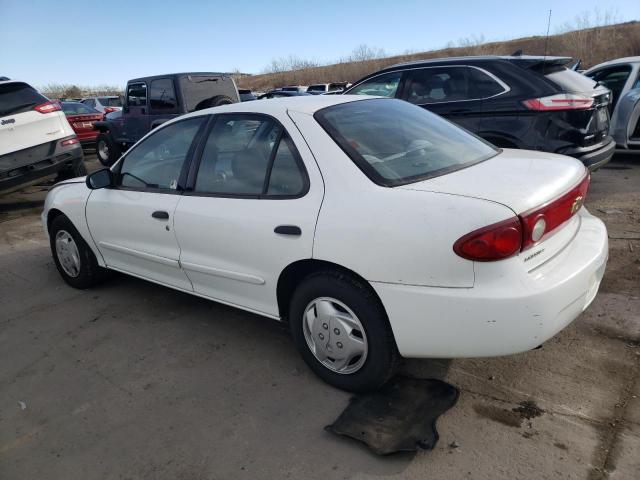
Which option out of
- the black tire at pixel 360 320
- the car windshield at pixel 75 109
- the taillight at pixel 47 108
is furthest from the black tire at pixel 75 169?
the black tire at pixel 360 320

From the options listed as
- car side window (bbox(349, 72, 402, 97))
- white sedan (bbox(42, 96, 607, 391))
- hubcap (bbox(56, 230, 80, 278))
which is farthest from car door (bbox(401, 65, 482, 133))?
hubcap (bbox(56, 230, 80, 278))

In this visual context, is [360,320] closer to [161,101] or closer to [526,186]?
[526,186]

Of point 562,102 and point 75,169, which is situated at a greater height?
point 562,102

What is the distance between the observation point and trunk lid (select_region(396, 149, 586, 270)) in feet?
7.59

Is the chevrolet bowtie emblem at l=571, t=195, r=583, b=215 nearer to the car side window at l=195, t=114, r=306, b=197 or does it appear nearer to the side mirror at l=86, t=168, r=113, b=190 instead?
the car side window at l=195, t=114, r=306, b=197

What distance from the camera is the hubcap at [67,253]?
448cm

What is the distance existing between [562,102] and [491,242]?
148 inches

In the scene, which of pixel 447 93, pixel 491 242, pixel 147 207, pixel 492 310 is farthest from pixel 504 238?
pixel 447 93

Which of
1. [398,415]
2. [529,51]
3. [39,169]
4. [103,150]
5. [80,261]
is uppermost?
[39,169]

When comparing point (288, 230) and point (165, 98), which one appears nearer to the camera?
point (288, 230)

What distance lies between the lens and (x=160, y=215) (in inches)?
137

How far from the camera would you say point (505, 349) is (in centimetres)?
230

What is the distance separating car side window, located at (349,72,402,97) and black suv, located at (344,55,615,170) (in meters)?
0.42

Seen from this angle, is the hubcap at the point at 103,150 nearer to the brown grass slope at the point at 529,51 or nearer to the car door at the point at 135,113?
the car door at the point at 135,113
